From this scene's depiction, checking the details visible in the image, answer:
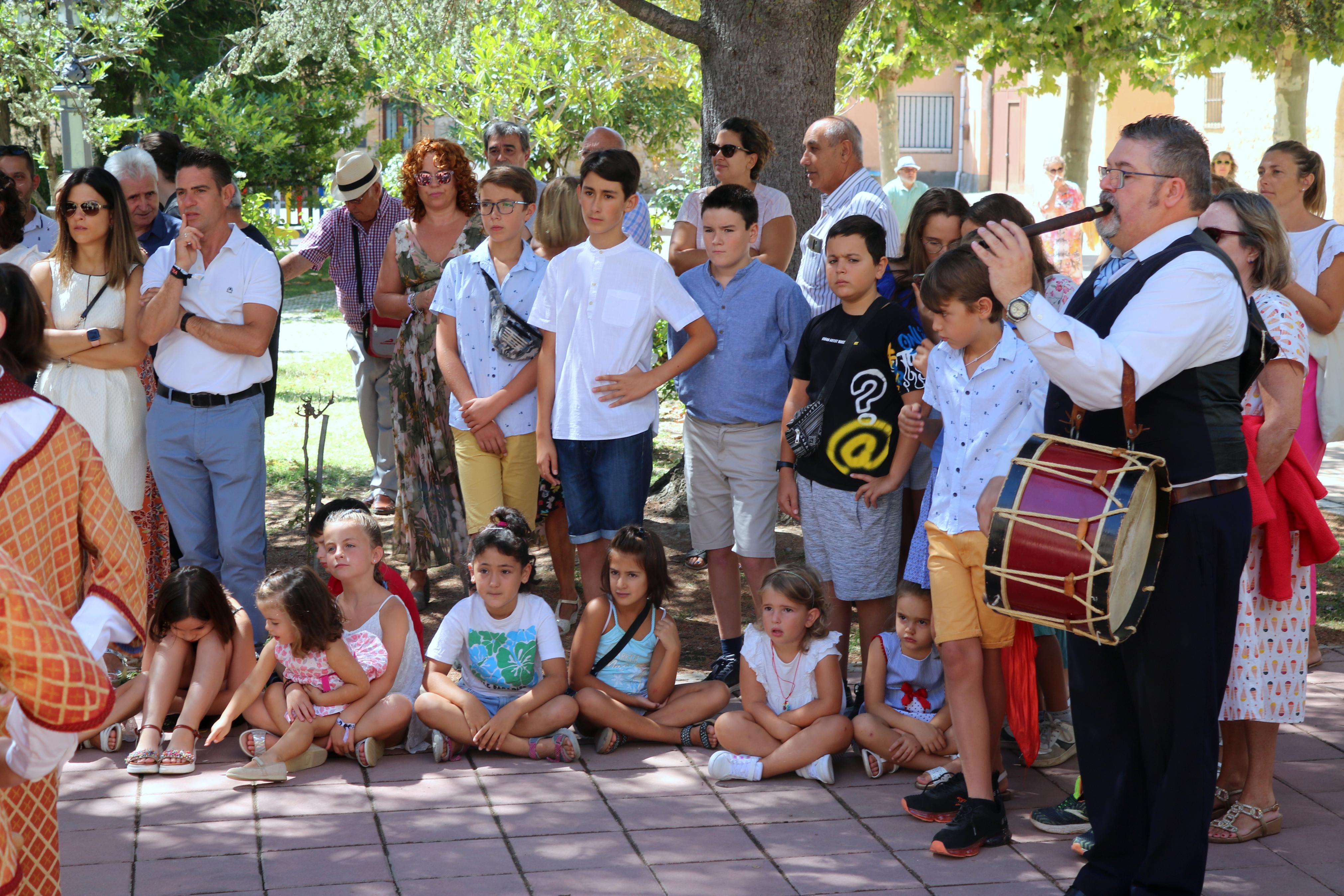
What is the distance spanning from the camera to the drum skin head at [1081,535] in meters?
3.17

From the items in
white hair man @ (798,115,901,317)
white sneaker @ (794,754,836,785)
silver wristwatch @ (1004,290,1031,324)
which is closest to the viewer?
silver wristwatch @ (1004,290,1031,324)

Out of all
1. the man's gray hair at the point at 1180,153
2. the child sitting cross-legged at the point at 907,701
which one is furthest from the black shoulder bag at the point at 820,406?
the man's gray hair at the point at 1180,153

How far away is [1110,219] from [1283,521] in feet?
3.91

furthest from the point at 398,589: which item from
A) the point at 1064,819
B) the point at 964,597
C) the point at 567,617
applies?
the point at 1064,819

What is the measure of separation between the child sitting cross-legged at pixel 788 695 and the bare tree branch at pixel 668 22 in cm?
383

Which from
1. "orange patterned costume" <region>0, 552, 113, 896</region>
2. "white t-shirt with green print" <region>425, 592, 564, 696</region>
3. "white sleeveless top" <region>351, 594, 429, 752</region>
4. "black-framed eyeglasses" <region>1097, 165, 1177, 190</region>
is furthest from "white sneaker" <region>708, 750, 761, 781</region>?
"orange patterned costume" <region>0, 552, 113, 896</region>

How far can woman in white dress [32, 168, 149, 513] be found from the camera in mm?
5098

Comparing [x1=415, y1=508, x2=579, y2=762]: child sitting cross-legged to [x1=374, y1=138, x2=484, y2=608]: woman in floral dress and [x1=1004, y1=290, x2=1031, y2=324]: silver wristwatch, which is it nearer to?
[x1=374, y1=138, x2=484, y2=608]: woman in floral dress

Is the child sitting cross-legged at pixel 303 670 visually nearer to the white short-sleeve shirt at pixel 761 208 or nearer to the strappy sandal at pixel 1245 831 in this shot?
the white short-sleeve shirt at pixel 761 208

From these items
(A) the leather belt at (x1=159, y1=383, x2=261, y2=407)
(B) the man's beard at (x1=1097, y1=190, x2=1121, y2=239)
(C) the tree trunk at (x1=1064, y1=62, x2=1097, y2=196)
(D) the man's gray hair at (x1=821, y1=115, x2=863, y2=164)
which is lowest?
(A) the leather belt at (x1=159, y1=383, x2=261, y2=407)

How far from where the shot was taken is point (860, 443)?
4.88 metres

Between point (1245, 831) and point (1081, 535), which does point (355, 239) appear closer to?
point (1081, 535)

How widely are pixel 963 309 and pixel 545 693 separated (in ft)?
6.45

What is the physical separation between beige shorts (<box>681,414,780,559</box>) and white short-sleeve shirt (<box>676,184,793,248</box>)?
4.09 ft
